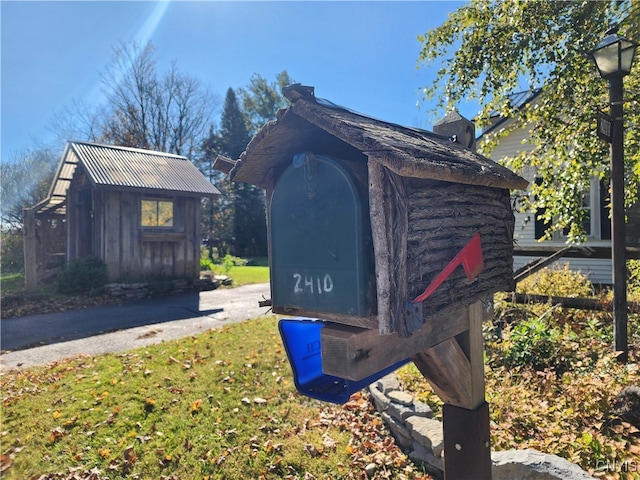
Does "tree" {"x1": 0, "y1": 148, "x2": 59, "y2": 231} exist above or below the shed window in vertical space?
above

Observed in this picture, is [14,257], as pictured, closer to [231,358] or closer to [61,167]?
[61,167]

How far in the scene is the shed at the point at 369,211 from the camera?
3.57ft

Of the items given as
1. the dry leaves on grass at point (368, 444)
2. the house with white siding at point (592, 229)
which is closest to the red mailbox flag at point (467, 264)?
the dry leaves on grass at point (368, 444)

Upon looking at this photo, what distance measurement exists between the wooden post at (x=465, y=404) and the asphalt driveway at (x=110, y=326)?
4.20 meters

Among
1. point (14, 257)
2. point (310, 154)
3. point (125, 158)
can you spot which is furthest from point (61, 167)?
point (310, 154)

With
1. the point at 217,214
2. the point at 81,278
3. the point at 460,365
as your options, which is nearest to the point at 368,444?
the point at 460,365

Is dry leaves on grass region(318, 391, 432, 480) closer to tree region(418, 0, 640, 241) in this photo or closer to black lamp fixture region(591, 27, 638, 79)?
tree region(418, 0, 640, 241)

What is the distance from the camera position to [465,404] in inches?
67.9

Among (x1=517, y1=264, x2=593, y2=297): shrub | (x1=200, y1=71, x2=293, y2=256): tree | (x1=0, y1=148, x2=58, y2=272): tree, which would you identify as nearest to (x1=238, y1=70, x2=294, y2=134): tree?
(x1=200, y1=71, x2=293, y2=256): tree

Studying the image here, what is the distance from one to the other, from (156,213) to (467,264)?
→ 11.1 metres

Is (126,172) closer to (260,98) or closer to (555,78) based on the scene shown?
(555,78)

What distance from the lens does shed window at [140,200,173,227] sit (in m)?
10.9

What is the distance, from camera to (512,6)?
4.71m

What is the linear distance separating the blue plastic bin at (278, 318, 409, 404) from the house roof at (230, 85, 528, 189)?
62cm
